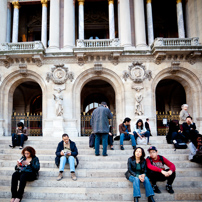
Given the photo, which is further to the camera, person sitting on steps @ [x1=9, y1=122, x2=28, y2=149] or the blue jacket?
person sitting on steps @ [x1=9, y1=122, x2=28, y2=149]

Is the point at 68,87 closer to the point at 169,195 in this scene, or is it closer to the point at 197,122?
the point at 197,122

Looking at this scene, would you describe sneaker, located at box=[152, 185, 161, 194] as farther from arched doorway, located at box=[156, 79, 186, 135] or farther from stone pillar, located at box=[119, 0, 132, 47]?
arched doorway, located at box=[156, 79, 186, 135]

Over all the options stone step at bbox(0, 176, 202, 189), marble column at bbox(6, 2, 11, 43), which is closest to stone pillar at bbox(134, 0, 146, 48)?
marble column at bbox(6, 2, 11, 43)

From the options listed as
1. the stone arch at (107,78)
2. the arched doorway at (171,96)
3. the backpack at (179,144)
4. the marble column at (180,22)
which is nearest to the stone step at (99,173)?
the backpack at (179,144)

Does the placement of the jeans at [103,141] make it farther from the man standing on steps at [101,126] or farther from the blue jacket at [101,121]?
the blue jacket at [101,121]

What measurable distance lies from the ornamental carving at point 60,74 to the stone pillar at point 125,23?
5077mm

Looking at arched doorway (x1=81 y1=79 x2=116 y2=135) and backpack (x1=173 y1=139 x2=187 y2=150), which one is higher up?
arched doorway (x1=81 y1=79 x2=116 y2=135)

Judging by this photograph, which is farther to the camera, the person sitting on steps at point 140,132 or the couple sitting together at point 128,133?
the person sitting on steps at point 140,132

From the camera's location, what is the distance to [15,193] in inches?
217

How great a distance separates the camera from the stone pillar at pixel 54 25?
17.0m

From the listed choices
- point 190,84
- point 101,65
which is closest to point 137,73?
point 101,65

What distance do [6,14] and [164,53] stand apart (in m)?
14.1

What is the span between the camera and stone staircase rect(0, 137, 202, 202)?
5.81 m

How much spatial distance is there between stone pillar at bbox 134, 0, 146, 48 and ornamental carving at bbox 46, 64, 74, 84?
20.1 feet
